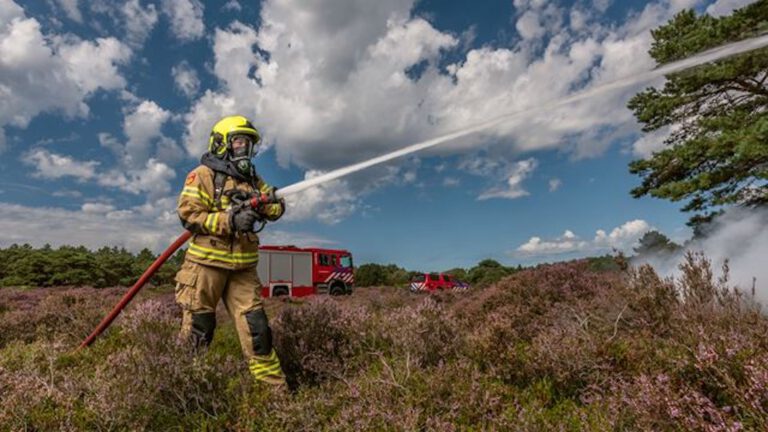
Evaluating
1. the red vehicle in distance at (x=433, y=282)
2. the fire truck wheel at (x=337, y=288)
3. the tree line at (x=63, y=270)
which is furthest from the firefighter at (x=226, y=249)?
the tree line at (x=63, y=270)

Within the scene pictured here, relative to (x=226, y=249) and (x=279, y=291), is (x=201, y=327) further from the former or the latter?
(x=279, y=291)

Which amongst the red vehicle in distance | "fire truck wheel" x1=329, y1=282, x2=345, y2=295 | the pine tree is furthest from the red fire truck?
the pine tree

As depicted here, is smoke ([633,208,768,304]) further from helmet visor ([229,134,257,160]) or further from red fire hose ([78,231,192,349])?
red fire hose ([78,231,192,349])

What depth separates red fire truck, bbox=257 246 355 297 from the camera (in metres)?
23.9

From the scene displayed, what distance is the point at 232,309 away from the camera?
4.09 m

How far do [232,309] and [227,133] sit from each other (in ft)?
Result: 5.47

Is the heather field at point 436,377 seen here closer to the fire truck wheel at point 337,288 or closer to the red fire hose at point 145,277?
the red fire hose at point 145,277

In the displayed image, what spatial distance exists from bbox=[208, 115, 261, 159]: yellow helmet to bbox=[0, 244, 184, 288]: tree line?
28927 mm

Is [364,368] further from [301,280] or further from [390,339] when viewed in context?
[301,280]

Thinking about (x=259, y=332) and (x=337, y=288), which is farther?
(x=337, y=288)

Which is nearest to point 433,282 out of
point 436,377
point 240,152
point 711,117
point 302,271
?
point 302,271

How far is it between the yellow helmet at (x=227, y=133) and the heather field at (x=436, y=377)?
176cm

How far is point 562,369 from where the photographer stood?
335cm

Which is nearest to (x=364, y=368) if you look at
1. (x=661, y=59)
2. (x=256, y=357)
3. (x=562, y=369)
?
(x=256, y=357)
